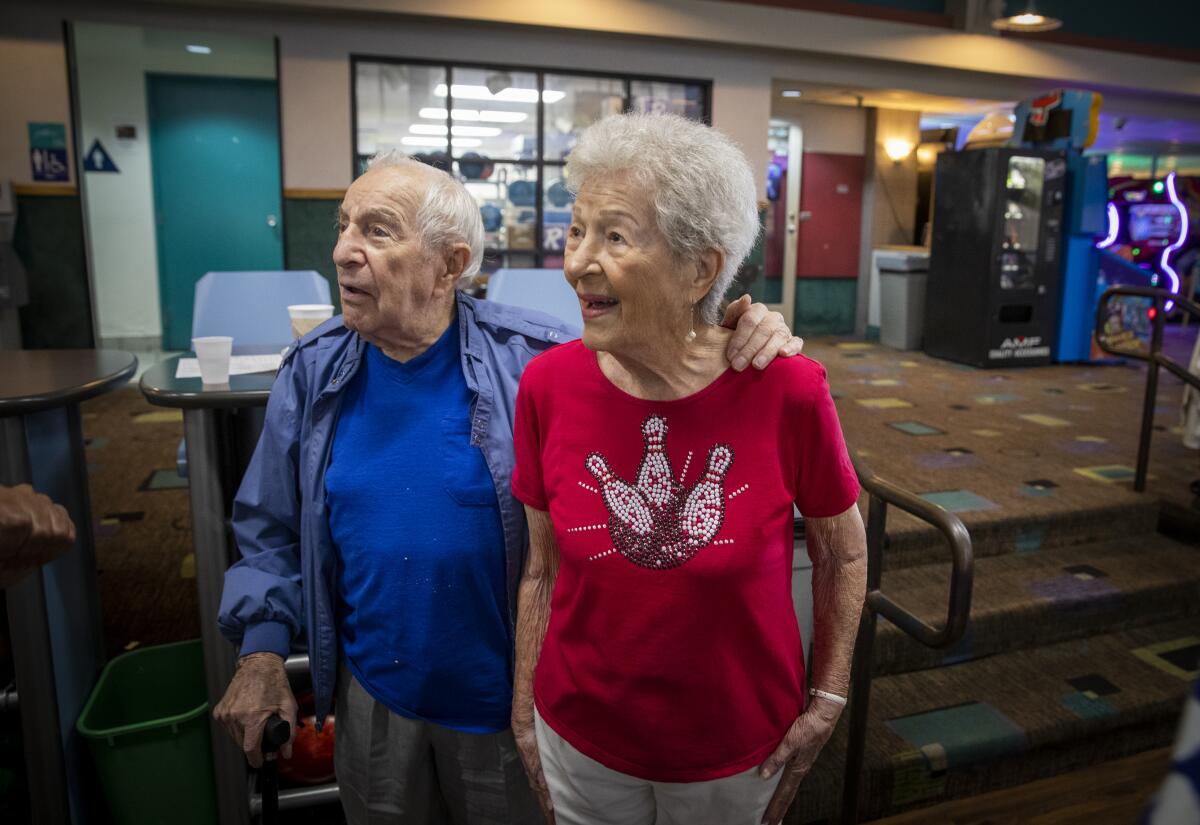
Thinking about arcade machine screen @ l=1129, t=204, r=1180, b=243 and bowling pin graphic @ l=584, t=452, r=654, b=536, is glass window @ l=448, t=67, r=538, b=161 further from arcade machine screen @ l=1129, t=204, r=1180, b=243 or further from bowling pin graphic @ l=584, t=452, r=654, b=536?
arcade machine screen @ l=1129, t=204, r=1180, b=243

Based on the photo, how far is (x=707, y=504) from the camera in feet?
3.70

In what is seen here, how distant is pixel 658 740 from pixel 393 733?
49 centimetres

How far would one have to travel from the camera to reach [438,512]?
54.1 inches

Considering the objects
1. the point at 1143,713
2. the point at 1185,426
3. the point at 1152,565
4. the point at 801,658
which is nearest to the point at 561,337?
the point at 801,658

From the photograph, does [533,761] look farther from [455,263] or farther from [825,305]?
[825,305]

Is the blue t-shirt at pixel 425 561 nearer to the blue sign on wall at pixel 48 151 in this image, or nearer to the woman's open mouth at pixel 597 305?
the woman's open mouth at pixel 597 305

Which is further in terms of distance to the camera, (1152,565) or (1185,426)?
(1185,426)

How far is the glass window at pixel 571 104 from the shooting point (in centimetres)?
745

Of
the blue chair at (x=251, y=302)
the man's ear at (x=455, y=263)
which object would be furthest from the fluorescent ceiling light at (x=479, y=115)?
the man's ear at (x=455, y=263)

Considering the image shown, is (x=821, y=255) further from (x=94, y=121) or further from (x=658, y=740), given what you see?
(x=658, y=740)

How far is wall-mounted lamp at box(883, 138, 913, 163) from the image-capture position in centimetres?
1005

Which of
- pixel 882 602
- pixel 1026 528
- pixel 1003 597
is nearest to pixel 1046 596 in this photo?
pixel 1003 597

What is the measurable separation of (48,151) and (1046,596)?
22.8 ft

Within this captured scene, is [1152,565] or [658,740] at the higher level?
[658,740]
